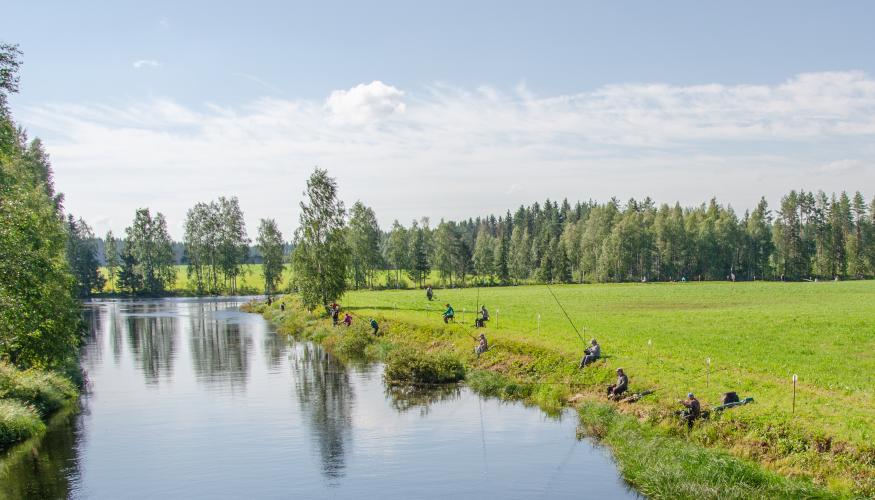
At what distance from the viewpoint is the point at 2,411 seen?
28.5 meters

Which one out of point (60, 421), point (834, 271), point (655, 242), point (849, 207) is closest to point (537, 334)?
point (60, 421)

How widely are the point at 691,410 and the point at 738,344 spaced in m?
A: 15.2

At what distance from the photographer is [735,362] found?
32.5 metres

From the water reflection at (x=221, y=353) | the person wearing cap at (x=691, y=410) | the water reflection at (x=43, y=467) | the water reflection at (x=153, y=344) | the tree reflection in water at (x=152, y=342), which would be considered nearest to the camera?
the water reflection at (x=43, y=467)

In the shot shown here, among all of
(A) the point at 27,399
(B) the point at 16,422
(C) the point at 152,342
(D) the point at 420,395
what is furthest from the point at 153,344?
(D) the point at 420,395

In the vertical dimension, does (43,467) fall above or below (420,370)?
below

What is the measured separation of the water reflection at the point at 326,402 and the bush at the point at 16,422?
41.3 ft

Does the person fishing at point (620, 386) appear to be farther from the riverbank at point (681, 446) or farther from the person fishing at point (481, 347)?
the person fishing at point (481, 347)

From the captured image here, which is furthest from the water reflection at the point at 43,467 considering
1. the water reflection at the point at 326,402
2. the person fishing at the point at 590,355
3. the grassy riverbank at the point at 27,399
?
the person fishing at the point at 590,355

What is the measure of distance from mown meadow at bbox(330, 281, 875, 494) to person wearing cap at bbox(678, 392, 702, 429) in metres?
0.50

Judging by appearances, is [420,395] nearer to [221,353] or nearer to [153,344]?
[221,353]

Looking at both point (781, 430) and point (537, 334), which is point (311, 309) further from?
point (781, 430)

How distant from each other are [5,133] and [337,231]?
49.6 m

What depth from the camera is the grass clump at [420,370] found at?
131 ft
